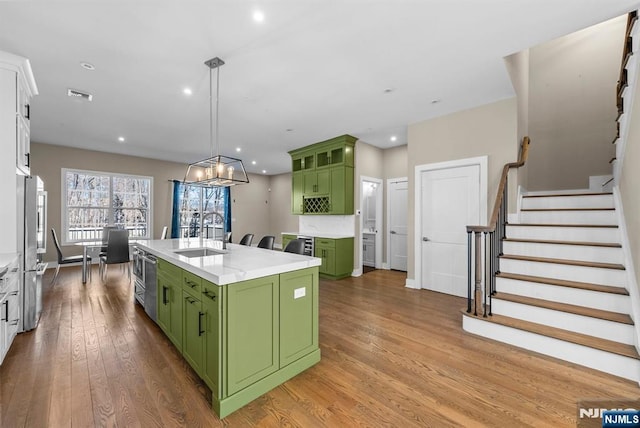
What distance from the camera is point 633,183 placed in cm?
258

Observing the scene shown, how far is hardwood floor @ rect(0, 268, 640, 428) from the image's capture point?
174cm

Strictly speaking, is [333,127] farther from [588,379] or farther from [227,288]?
[588,379]

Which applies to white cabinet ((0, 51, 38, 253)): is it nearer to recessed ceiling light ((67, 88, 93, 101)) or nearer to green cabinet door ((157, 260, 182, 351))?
recessed ceiling light ((67, 88, 93, 101))

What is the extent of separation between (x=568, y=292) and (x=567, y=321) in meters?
0.34

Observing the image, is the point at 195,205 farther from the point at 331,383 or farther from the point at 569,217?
the point at 569,217

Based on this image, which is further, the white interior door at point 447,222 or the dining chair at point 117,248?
the dining chair at point 117,248

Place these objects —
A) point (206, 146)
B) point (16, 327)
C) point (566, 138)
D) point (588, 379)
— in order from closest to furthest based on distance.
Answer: point (588, 379), point (16, 327), point (566, 138), point (206, 146)

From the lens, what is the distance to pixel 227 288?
1.77 metres

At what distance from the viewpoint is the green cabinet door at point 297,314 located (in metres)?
2.12

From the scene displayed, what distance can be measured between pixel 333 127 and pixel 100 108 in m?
3.57

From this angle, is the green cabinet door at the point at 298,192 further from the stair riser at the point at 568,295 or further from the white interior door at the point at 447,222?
the stair riser at the point at 568,295

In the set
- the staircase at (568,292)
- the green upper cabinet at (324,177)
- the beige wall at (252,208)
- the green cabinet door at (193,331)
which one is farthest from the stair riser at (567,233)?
the beige wall at (252,208)

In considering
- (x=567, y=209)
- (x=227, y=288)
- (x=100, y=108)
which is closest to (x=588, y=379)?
(x=567, y=209)

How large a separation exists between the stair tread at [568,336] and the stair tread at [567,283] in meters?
0.46
